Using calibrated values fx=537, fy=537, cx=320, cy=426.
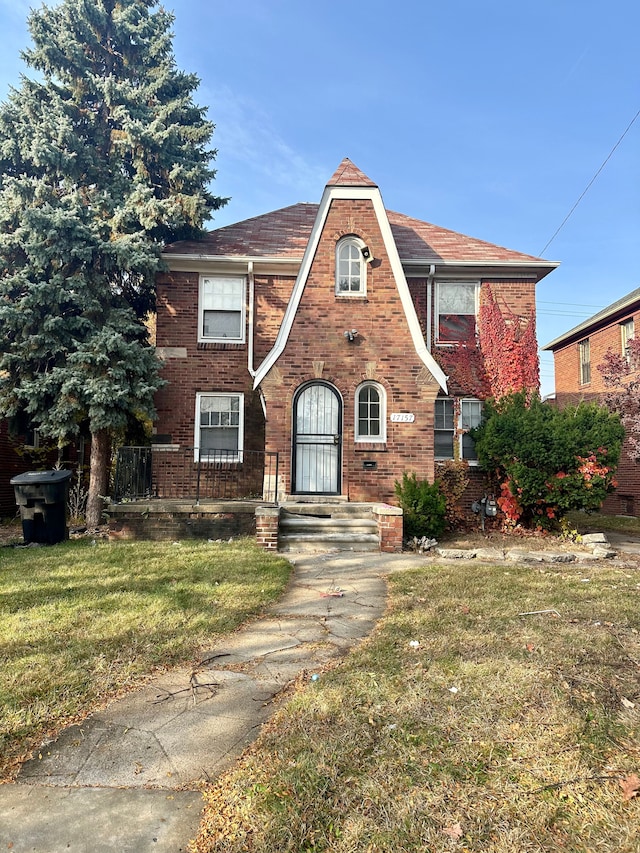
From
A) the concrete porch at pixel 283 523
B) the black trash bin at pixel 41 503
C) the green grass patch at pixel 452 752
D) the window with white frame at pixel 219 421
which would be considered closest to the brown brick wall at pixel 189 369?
the window with white frame at pixel 219 421

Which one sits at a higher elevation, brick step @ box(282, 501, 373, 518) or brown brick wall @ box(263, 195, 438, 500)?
brown brick wall @ box(263, 195, 438, 500)

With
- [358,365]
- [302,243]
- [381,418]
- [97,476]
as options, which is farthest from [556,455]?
[97,476]

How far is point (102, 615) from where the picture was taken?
486 cm

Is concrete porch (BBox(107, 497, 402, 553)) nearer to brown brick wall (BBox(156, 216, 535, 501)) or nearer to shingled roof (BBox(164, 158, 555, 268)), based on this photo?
brown brick wall (BBox(156, 216, 535, 501))

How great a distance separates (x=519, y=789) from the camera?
2.34m

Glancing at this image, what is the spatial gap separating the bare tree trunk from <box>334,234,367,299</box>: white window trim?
6.09 m

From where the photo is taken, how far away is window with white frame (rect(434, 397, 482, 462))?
1310 cm

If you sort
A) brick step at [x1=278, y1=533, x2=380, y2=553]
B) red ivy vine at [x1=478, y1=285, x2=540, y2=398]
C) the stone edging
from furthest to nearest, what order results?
red ivy vine at [x1=478, y1=285, x2=540, y2=398]
brick step at [x1=278, y1=533, x2=380, y2=553]
the stone edging

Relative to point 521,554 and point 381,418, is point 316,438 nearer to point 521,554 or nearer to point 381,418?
point 381,418

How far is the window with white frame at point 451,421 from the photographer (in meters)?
13.1

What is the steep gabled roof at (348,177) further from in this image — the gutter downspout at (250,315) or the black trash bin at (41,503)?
the black trash bin at (41,503)

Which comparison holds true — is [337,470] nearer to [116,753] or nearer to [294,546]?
[294,546]

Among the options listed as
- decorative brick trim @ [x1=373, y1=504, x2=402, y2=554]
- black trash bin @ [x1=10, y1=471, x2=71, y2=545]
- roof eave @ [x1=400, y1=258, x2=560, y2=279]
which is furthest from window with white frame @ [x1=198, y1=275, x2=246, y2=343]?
decorative brick trim @ [x1=373, y1=504, x2=402, y2=554]

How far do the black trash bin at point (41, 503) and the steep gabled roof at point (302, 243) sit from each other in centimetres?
630
